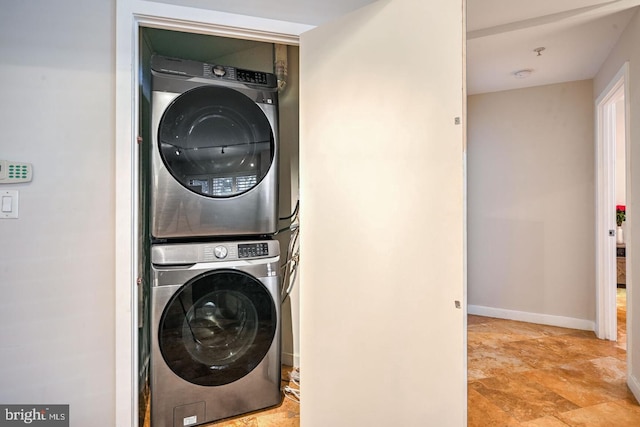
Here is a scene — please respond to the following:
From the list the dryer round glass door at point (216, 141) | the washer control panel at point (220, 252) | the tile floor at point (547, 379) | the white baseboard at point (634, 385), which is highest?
the dryer round glass door at point (216, 141)

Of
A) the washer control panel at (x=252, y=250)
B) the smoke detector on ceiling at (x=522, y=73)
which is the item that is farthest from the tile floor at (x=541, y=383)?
the smoke detector on ceiling at (x=522, y=73)

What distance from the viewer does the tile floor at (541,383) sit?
1903 mm

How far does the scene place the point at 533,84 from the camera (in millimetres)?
3508

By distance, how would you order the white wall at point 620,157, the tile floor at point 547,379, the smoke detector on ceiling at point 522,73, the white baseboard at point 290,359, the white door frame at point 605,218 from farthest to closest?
the white wall at point 620,157, the smoke detector on ceiling at point 522,73, the white door frame at point 605,218, the white baseboard at point 290,359, the tile floor at point 547,379

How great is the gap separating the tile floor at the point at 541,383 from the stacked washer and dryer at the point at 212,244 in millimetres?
254

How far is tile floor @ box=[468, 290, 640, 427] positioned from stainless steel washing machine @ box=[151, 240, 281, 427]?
3.96 feet

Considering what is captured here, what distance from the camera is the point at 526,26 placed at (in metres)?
2.39

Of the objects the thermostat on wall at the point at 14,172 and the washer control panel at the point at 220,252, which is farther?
the washer control panel at the point at 220,252

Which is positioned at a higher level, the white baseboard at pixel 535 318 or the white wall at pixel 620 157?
the white wall at pixel 620 157

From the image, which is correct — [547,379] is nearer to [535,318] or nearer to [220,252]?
[535,318]

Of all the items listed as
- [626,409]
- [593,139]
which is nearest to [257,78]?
[626,409]

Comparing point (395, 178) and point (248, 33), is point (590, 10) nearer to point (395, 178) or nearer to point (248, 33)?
point (395, 178)

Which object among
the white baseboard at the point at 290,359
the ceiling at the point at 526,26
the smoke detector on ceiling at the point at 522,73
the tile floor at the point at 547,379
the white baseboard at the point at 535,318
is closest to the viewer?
the ceiling at the point at 526,26

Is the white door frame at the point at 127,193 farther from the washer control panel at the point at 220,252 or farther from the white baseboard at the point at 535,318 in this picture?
the white baseboard at the point at 535,318
